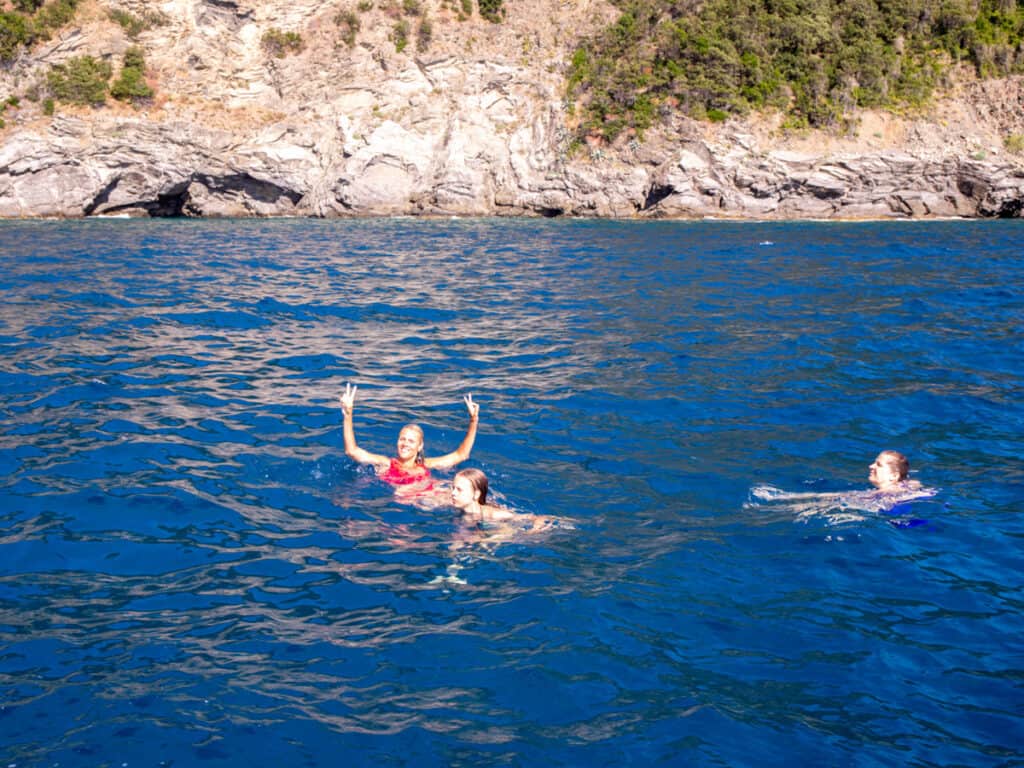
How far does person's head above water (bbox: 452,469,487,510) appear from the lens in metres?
6.96

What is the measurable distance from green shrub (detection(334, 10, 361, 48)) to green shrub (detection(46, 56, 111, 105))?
13919 mm

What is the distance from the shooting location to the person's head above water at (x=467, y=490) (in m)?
6.96

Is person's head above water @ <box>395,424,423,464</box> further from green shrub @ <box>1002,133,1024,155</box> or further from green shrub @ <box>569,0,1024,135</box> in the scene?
green shrub @ <box>1002,133,1024,155</box>

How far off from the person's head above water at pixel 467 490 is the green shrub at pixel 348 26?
47.7m

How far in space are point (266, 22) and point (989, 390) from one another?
165ft

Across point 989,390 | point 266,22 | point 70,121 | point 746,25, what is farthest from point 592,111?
point 989,390

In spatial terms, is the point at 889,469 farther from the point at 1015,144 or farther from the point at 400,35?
the point at 400,35

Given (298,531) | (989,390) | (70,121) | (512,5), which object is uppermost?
(512,5)

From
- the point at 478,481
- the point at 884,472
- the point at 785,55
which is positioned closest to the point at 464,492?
the point at 478,481

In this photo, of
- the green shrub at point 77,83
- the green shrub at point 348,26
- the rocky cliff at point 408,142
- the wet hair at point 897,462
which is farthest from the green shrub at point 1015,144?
the green shrub at point 77,83

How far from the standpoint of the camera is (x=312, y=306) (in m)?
16.8

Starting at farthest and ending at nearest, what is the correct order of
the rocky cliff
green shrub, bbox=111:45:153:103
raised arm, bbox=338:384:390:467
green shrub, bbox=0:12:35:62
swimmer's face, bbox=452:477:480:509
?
green shrub, bbox=0:12:35:62, green shrub, bbox=111:45:153:103, the rocky cliff, raised arm, bbox=338:384:390:467, swimmer's face, bbox=452:477:480:509

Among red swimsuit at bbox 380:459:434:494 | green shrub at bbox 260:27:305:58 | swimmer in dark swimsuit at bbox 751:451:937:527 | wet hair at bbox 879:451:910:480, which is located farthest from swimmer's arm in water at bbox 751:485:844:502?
green shrub at bbox 260:27:305:58

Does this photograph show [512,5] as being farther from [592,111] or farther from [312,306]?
[312,306]
